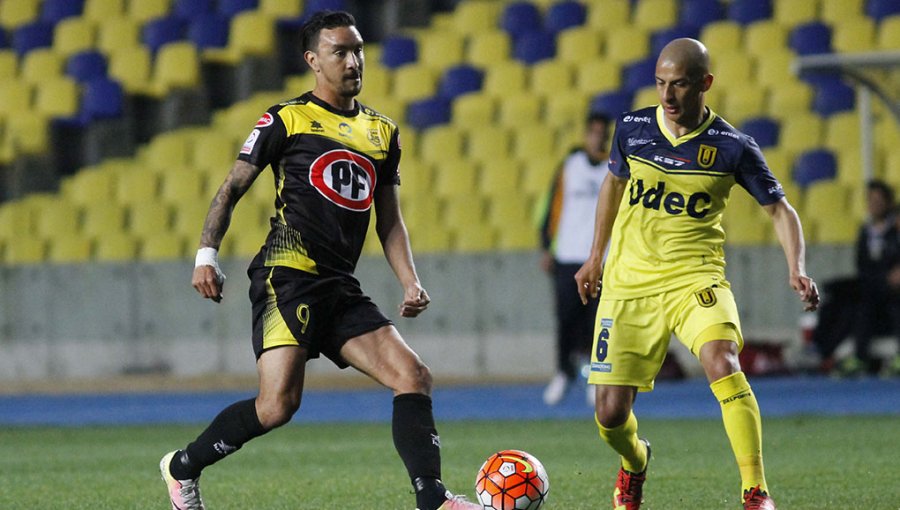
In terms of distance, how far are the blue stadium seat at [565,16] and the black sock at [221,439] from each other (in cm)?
1261

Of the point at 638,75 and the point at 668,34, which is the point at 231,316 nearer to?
the point at 638,75

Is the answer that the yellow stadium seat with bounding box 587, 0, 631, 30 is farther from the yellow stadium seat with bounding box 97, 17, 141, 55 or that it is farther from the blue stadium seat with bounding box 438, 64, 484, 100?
the yellow stadium seat with bounding box 97, 17, 141, 55

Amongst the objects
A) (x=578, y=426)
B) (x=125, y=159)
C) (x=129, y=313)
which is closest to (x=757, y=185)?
(x=578, y=426)

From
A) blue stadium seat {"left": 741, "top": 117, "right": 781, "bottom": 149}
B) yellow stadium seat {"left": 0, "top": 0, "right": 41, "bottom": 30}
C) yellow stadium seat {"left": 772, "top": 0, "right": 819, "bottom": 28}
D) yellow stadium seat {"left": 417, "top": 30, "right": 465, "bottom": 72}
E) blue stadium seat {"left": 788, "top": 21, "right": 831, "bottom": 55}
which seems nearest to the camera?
blue stadium seat {"left": 741, "top": 117, "right": 781, "bottom": 149}

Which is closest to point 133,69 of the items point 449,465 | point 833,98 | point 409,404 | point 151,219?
point 151,219

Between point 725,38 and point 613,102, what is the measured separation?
157 centimetres

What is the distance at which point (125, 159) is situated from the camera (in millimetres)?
18484

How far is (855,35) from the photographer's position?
52.1ft

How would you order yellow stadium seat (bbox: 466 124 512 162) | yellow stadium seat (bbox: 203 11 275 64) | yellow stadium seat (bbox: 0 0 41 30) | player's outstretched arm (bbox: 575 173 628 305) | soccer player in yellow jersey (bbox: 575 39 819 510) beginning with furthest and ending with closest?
1. yellow stadium seat (bbox: 0 0 41 30)
2. yellow stadium seat (bbox: 203 11 275 64)
3. yellow stadium seat (bbox: 466 124 512 162)
4. player's outstretched arm (bbox: 575 173 628 305)
5. soccer player in yellow jersey (bbox: 575 39 819 510)

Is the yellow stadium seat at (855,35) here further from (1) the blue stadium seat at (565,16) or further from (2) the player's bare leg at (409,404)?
(2) the player's bare leg at (409,404)

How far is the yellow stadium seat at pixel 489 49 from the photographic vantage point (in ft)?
57.6

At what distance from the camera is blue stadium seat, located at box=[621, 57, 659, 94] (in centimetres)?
1652

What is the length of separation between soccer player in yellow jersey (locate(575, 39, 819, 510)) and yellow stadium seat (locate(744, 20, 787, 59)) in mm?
10904

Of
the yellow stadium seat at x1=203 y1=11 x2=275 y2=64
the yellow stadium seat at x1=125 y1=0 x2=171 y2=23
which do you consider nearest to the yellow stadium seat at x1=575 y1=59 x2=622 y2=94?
the yellow stadium seat at x1=203 y1=11 x2=275 y2=64
